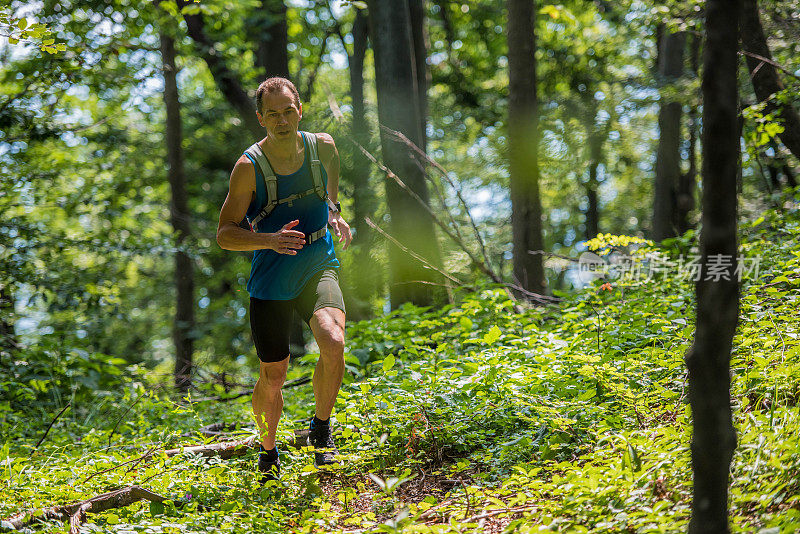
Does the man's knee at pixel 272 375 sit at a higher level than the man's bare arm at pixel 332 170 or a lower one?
lower

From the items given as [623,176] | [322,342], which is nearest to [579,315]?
[322,342]

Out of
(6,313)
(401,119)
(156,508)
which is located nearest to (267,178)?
(156,508)

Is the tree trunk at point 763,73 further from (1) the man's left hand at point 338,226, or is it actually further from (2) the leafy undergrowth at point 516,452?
(1) the man's left hand at point 338,226

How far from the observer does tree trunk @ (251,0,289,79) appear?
36.9 feet

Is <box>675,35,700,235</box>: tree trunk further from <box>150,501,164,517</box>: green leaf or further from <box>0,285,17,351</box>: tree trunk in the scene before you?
<box>150,501,164,517</box>: green leaf

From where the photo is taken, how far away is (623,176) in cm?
2359

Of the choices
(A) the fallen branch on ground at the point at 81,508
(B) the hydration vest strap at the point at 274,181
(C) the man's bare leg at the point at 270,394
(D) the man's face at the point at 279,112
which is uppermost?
(D) the man's face at the point at 279,112

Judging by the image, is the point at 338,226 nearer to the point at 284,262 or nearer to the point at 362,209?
the point at 284,262

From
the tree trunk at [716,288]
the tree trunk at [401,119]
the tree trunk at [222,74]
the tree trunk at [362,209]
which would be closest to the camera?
the tree trunk at [716,288]

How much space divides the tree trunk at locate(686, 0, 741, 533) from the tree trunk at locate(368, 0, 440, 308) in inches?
229

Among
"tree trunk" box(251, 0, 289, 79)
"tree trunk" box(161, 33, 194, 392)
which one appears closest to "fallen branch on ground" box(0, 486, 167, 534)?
"tree trunk" box(161, 33, 194, 392)

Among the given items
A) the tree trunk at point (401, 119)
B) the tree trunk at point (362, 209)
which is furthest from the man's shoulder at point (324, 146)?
the tree trunk at point (362, 209)

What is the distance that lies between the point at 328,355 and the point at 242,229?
914 millimetres

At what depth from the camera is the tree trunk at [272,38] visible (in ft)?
36.9
